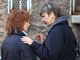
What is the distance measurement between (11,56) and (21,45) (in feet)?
0.48

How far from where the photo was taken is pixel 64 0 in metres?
5.71

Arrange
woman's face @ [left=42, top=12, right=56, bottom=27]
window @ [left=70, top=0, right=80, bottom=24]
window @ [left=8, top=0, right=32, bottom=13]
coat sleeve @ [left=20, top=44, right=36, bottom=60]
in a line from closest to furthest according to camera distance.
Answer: coat sleeve @ [left=20, top=44, right=36, bottom=60]
woman's face @ [left=42, top=12, right=56, bottom=27]
window @ [left=70, top=0, right=80, bottom=24]
window @ [left=8, top=0, right=32, bottom=13]

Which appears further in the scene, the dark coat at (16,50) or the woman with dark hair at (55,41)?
the woman with dark hair at (55,41)

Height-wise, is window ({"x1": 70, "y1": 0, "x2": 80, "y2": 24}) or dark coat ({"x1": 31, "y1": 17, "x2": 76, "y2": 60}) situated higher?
window ({"x1": 70, "y1": 0, "x2": 80, "y2": 24})

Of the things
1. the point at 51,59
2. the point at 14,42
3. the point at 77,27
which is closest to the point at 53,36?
the point at 51,59

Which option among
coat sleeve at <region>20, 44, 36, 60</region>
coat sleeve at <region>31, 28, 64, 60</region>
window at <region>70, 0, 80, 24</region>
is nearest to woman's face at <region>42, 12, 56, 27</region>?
coat sleeve at <region>31, 28, 64, 60</region>

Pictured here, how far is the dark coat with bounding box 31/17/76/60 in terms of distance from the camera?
2238 millimetres

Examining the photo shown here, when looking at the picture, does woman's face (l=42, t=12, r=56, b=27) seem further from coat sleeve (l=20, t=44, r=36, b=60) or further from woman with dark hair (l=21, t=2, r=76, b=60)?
coat sleeve (l=20, t=44, r=36, b=60)

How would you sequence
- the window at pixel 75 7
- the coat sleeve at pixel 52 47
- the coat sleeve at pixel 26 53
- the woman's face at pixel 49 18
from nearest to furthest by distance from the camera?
1. the coat sleeve at pixel 26 53
2. the coat sleeve at pixel 52 47
3. the woman's face at pixel 49 18
4. the window at pixel 75 7

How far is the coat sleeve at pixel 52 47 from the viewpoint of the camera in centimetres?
223

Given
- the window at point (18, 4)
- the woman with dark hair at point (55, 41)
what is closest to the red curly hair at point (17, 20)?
the woman with dark hair at point (55, 41)

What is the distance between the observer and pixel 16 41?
2.13 m

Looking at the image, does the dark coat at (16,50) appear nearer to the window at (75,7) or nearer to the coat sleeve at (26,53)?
the coat sleeve at (26,53)

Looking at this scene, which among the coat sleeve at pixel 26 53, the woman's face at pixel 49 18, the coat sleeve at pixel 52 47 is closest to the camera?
the coat sleeve at pixel 26 53
